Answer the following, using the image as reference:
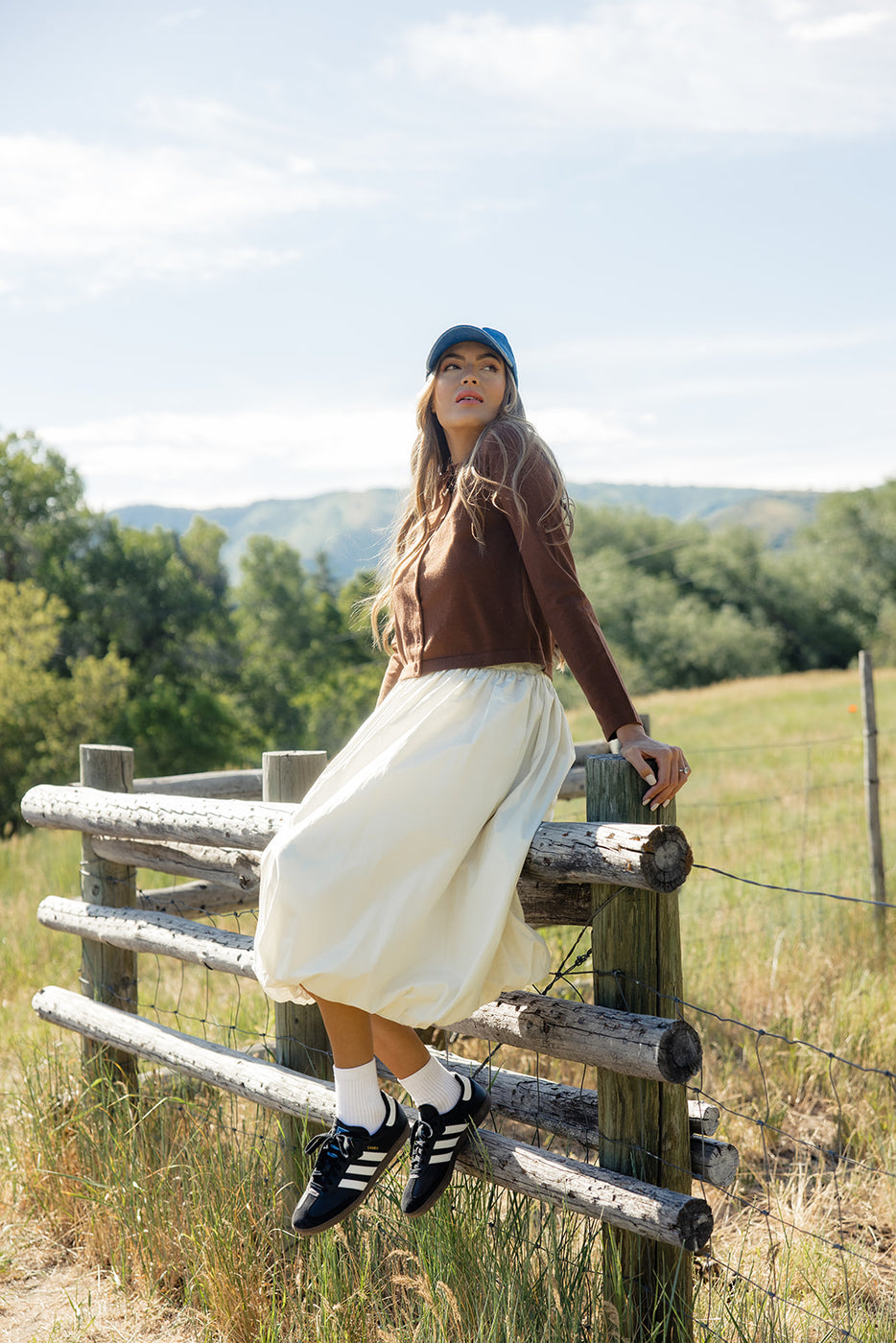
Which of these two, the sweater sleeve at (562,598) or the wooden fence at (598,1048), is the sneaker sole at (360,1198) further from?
the sweater sleeve at (562,598)

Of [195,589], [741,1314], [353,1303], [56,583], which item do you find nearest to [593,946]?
[741,1314]

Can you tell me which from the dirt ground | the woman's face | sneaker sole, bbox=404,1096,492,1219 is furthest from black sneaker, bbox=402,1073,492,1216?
the woman's face

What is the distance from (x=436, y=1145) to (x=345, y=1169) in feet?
0.69

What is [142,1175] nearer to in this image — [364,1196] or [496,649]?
[364,1196]

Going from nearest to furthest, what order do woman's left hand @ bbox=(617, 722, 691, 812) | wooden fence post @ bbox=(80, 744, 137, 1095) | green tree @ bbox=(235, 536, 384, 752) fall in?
woman's left hand @ bbox=(617, 722, 691, 812) < wooden fence post @ bbox=(80, 744, 137, 1095) < green tree @ bbox=(235, 536, 384, 752)

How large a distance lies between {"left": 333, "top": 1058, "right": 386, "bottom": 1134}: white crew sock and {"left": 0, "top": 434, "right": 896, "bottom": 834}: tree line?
156cm

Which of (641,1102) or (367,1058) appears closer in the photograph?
(641,1102)

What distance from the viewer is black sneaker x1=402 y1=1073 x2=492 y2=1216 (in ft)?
8.00

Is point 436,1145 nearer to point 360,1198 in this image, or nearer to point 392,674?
point 360,1198

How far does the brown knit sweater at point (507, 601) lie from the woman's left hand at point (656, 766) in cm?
14

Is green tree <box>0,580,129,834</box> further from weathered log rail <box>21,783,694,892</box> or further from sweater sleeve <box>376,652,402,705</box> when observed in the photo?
sweater sleeve <box>376,652,402,705</box>

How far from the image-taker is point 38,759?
24.8 meters

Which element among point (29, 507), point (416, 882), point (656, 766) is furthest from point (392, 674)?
point (29, 507)

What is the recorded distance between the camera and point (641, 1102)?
237cm
